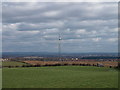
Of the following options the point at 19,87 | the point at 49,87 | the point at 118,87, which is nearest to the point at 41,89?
the point at 49,87

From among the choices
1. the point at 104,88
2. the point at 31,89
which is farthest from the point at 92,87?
the point at 31,89

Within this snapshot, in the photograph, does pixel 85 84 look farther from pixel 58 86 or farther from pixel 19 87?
pixel 19 87

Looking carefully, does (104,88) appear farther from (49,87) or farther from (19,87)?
(19,87)

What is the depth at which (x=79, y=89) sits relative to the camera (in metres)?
21.0

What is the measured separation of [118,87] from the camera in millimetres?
21484

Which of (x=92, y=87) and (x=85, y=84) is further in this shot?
(x=85, y=84)

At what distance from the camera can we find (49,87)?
21562 millimetres

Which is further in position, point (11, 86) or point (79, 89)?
point (11, 86)

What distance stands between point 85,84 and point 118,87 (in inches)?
124

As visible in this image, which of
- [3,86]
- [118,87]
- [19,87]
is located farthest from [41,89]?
[118,87]

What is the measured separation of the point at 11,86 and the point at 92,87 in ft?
25.4

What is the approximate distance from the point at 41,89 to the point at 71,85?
2986mm

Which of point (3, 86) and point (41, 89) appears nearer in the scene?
point (41, 89)

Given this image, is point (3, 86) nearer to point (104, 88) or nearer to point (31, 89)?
point (31, 89)
